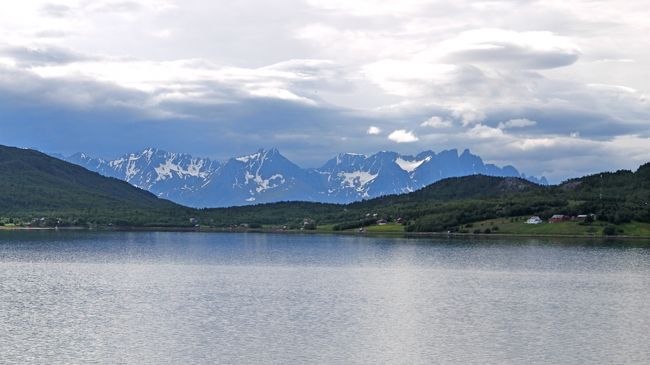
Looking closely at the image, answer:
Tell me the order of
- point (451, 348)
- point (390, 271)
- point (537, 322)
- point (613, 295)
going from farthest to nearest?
point (390, 271)
point (613, 295)
point (537, 322)
point (451, 348)

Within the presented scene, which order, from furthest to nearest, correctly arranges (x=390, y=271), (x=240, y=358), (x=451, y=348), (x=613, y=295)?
(x=390, y=271) → (x=613, y=295) → (x=451, y=348) → (x=240, y=358)

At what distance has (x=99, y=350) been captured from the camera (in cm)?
6900

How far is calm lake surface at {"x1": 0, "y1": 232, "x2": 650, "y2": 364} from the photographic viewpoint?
226 ft

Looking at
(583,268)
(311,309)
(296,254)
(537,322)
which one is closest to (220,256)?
(296,254)

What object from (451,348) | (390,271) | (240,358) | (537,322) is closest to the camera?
(240,358)

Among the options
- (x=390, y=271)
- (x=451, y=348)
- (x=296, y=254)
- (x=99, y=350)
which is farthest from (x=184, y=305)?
(x=296, y=254)

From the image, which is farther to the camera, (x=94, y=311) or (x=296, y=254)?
(x=296, y=254)

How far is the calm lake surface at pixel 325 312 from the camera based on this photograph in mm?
68938

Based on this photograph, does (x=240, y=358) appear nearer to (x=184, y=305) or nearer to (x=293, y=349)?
(x=293, y=349)

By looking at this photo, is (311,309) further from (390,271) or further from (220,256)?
(220,256)

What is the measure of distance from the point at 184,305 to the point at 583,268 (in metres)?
82.0

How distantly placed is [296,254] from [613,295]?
312 ft

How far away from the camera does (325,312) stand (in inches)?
3588

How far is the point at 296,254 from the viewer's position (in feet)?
634
